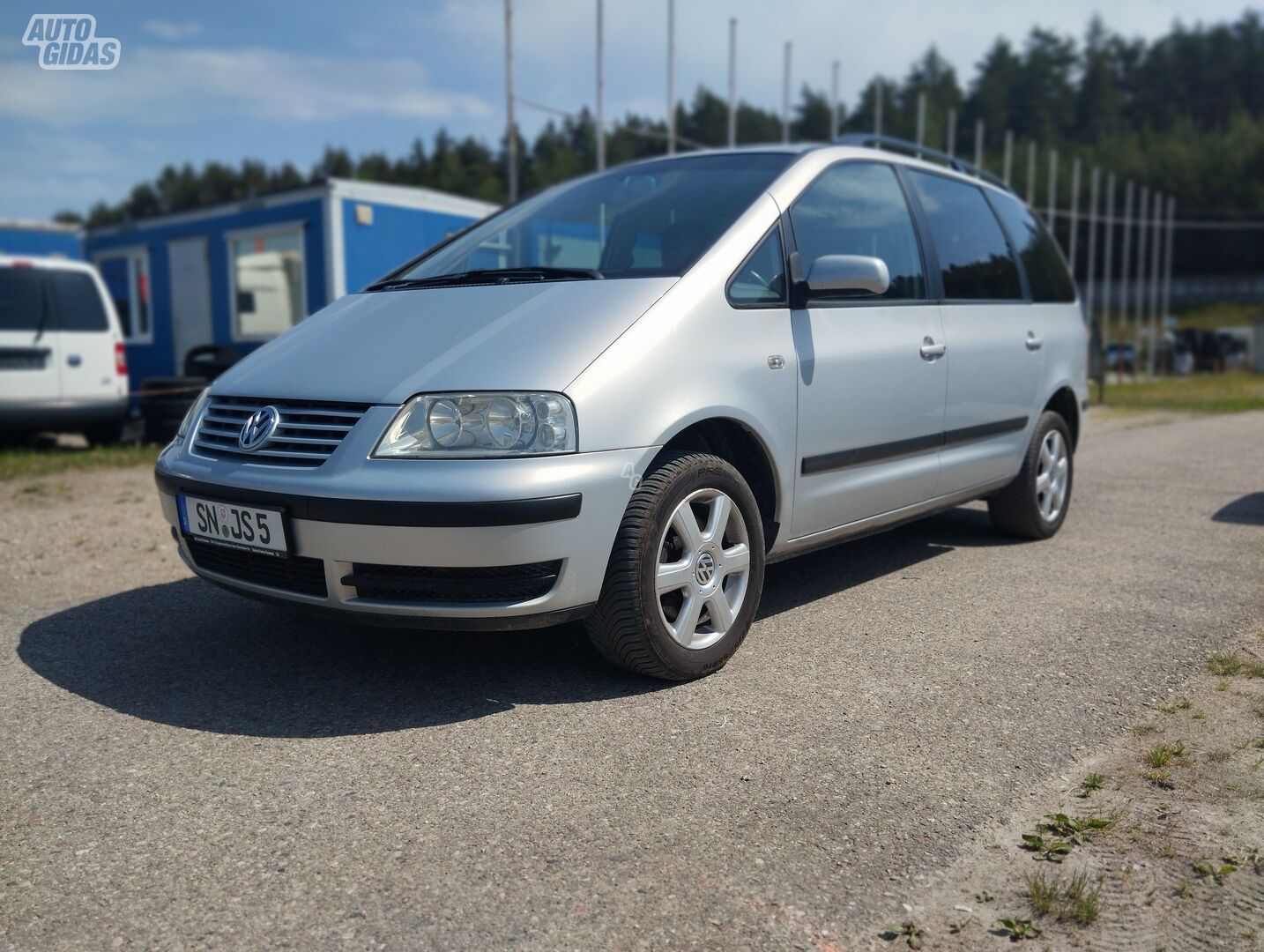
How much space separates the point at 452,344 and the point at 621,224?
111cm

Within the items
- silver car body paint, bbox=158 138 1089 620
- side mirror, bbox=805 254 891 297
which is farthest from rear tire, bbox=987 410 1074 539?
side mirror, bbox=805 254 891 297

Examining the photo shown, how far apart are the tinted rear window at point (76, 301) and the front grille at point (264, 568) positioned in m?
7.61

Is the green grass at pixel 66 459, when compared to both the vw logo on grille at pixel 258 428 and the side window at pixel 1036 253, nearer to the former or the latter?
the vw logo on grille at pixel 258 428

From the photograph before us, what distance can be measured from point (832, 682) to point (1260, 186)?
9911cm

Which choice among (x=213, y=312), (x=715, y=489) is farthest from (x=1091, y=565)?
(x=213, y=312)

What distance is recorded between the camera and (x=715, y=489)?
3348 mm

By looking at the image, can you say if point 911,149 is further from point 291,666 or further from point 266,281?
point 266,281

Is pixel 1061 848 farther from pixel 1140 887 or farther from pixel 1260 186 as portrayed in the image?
pixel 1260 186

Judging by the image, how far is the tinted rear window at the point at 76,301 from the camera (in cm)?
984

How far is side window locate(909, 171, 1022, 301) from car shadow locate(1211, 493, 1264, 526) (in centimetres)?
194

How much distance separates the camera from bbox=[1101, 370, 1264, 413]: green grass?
1595 centimetres

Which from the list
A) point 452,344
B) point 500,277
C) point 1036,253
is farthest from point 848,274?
point 1036,253

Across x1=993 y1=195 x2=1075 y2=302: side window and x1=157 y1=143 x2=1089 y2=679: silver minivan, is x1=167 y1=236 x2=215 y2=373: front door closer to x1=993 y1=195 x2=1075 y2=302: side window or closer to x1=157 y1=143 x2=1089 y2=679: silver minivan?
x1=157 y1=143 x2=1089 y2=679: silver minivan

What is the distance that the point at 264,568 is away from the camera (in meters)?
3.20
